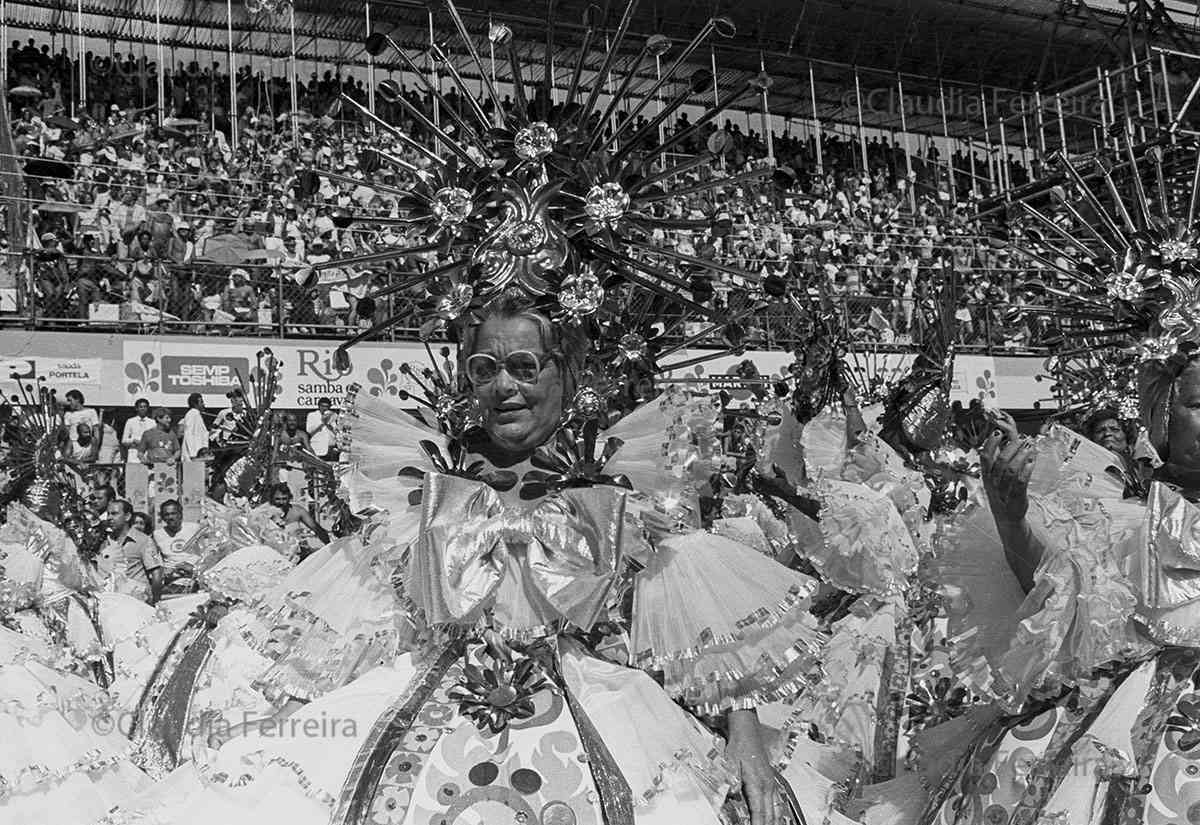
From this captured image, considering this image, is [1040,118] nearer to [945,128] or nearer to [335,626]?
[945,128]

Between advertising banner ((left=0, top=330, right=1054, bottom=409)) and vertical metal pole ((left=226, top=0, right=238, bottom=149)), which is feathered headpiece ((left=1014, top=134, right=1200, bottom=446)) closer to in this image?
advertising banner ((left=0, top=330, right=1054, bottom=409))

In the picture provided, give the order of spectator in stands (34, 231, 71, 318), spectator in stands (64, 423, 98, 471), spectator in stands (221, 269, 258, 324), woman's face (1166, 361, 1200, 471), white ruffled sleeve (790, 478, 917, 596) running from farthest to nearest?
spectator in stands (221, 269, 258, 324)
spectator in stands (34, 231, 71, 318)
spectator in stands (64, 423, 98, 471)
white ruffled sleeve (790, 478, 917, 596)
woman's face (1166, 361, 1200, 471)

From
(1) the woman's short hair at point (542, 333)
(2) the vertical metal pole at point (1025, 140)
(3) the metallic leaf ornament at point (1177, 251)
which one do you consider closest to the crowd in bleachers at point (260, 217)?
(2) the vertical metal pole at point (1025, 140)

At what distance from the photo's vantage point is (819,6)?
1812 cm

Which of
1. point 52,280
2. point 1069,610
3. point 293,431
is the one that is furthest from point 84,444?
point 1069,610

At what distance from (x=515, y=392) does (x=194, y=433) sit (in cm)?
845

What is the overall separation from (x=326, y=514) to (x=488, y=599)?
531 cm

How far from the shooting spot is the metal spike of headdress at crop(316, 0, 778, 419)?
276 cm

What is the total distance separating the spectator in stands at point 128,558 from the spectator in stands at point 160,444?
0.62 meters

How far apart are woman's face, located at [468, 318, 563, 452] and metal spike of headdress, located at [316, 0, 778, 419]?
0.06 meters

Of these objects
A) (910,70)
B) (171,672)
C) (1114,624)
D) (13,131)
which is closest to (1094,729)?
(1114,624)

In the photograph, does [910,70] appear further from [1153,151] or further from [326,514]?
[1153,151]

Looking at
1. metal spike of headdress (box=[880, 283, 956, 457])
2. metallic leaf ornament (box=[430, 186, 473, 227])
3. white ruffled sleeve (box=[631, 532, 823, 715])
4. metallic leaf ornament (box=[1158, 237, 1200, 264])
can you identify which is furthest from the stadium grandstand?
white ruffled sleeve (box=[631, 532, 823, 715])

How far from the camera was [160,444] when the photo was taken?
10.4 m
